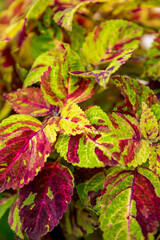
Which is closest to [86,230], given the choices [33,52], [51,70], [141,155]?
[141,155]

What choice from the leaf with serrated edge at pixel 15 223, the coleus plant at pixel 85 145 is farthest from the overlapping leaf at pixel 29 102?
the leaf with serrated edge at pixel 15 223

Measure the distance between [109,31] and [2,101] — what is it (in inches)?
13.3

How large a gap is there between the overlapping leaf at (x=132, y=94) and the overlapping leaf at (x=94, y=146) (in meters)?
0.07

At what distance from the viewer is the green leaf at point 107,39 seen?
0.71m

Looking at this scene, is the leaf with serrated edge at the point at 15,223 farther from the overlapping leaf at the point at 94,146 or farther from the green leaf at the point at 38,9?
the green leaf at the point at 38,9

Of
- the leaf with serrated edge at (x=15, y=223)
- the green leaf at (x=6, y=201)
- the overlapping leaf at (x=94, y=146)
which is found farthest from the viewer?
the green leaf at (x=6, y=201)

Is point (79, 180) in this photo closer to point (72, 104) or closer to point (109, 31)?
point (72, 104)

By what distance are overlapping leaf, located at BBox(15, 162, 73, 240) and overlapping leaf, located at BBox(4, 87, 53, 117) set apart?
0.42 feet

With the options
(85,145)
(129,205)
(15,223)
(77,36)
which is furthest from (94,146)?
(77,36)

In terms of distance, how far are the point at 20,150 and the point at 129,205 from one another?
8.7 inches

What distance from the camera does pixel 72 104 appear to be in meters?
0.56

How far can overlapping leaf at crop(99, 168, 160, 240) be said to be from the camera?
0.47 metres

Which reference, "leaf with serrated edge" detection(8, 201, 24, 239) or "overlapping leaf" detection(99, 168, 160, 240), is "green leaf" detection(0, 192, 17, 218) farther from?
"overlapping leaf" detection(99, 168, 160, 240)

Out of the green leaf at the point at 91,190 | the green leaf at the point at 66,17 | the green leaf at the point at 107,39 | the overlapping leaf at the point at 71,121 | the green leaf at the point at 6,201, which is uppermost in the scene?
the green leaf at the point at 66,17
